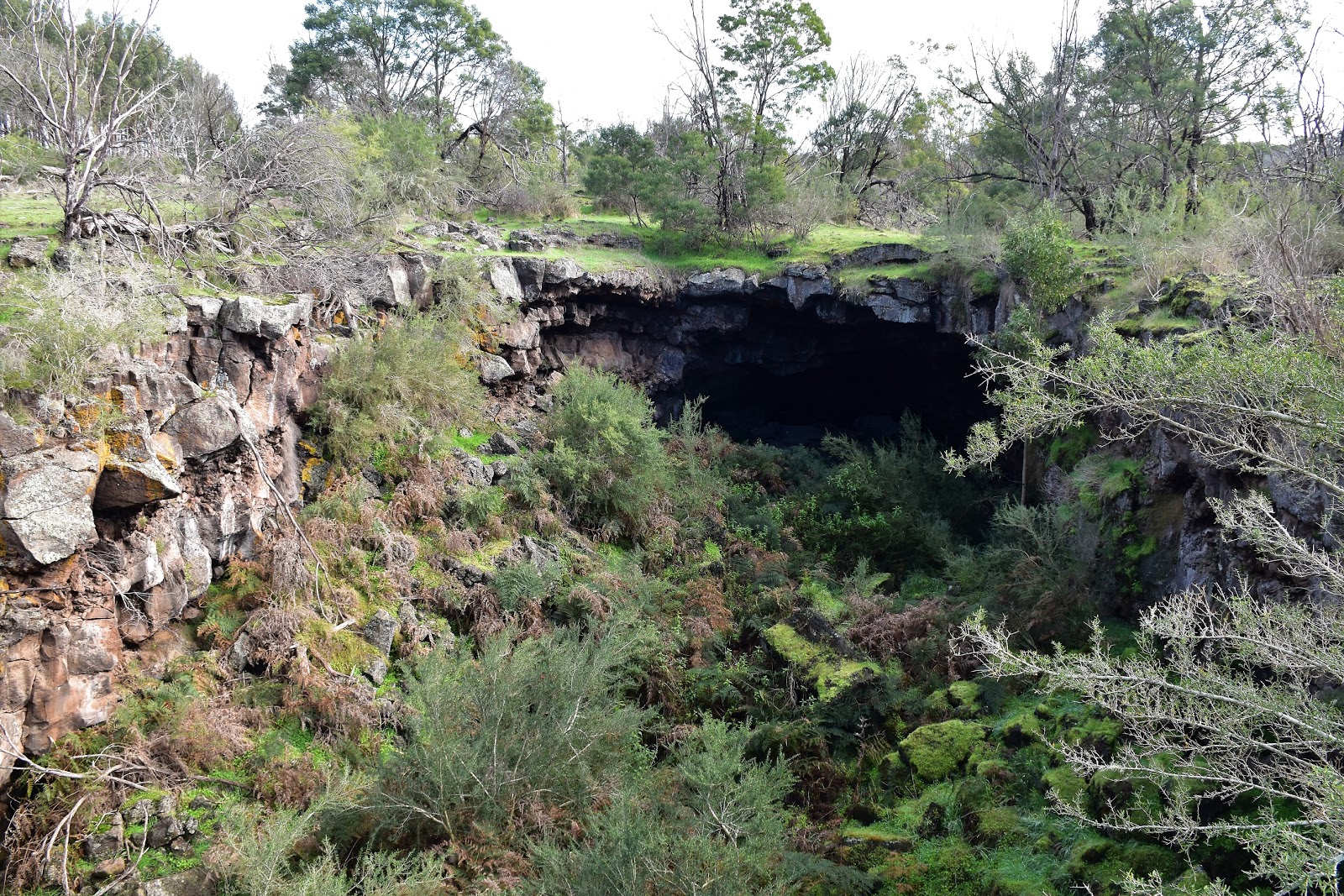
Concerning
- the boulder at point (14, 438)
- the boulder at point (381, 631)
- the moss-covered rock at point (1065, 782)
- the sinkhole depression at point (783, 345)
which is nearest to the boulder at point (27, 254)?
the boulder at point (14, 438)

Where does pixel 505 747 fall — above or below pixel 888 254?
below

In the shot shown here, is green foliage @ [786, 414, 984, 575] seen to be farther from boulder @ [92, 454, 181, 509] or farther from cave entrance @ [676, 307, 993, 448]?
boulder @ [92, 454, 181, 509]

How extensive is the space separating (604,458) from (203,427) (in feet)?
19.2

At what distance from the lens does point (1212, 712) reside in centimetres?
455

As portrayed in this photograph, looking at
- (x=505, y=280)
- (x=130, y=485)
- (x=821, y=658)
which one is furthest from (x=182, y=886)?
(x=505, y=280)

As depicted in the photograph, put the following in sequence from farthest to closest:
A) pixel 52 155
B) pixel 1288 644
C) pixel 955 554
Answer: pixel 955 554
pixel 52 155
pixel 1288 644

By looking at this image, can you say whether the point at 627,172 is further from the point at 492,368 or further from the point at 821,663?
the point at 821,663

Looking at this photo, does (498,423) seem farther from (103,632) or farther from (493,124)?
(493,124)

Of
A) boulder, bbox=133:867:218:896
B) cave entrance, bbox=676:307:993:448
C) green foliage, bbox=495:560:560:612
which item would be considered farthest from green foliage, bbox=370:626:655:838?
cave entrance, bbox=676:307:993:448

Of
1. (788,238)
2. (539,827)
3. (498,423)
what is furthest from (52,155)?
(788,238)

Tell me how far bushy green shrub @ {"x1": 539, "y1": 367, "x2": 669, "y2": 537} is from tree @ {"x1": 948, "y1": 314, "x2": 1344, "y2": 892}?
6778 millimetres

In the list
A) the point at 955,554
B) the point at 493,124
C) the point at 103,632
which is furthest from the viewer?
the point at 493,124

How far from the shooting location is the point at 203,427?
25.0 ft

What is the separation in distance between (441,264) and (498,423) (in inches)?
110
